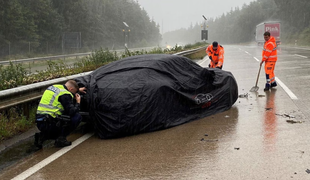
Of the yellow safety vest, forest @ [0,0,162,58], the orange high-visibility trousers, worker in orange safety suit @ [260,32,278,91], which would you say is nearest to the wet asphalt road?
the yellow safety vest

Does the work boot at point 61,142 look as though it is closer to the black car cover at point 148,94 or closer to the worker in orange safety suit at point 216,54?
the black car cover at point 148,94

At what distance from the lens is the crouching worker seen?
202 inches

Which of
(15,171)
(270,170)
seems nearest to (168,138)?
(270,170)

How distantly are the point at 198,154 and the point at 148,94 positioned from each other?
4.97 ft

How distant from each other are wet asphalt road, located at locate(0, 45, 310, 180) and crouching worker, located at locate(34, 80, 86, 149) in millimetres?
202

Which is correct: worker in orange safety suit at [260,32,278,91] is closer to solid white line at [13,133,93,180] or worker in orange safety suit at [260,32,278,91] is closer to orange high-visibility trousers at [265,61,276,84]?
orange high-visibility trousers at [265,61,276,84]

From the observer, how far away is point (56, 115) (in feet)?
16.8

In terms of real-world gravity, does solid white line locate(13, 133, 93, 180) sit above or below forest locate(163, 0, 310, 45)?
below

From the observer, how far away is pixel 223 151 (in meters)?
4.79

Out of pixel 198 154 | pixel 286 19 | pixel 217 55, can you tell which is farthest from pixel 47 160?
pixel 286 19

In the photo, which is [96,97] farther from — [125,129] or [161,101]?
[161,101]

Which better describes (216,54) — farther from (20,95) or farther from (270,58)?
(20,95)

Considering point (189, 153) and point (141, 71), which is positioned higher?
point (141, 71)

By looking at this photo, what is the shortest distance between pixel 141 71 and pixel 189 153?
197 cm
